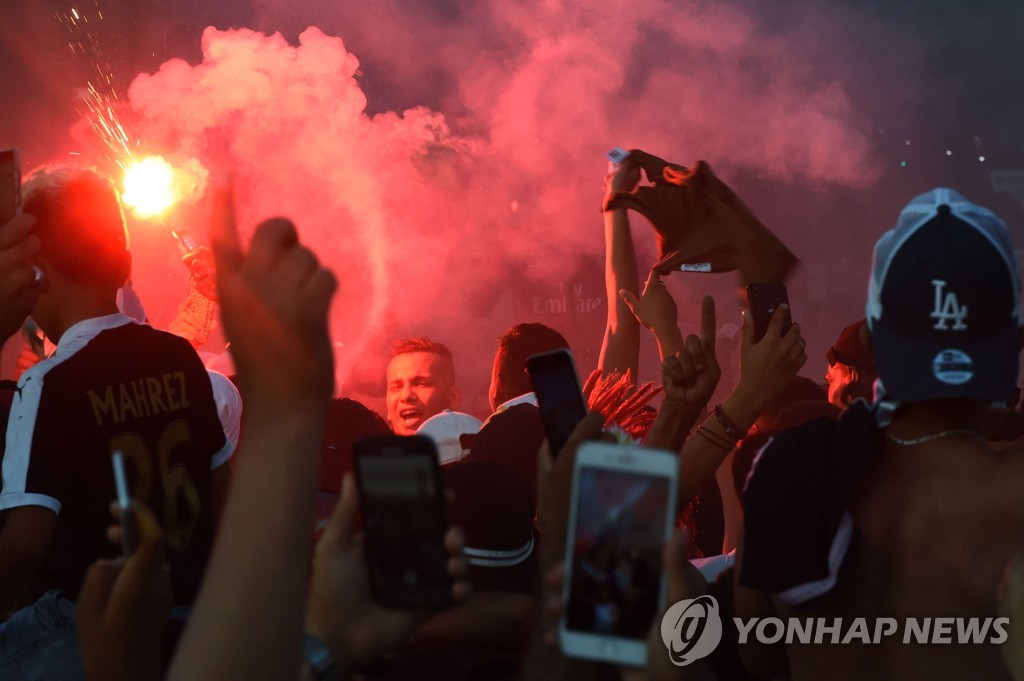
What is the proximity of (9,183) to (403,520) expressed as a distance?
1.24 m

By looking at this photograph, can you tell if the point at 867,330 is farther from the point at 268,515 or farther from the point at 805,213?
the point at 805,213

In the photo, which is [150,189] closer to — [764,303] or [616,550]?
[764,303]

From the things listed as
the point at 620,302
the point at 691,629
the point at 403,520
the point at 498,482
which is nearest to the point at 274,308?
the point at 403,520

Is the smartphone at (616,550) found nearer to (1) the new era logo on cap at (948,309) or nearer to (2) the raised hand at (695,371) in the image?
(1) the new era logo on cap at (948,309)

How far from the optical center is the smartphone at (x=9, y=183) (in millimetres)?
2049

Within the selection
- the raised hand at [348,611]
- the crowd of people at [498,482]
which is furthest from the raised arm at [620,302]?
the raised hand at [348,611]

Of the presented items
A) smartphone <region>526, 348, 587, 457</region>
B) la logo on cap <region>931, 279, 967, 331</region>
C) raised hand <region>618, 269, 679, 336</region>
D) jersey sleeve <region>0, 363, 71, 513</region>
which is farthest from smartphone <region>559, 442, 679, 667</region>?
raised hand <region>618, 269, 679, 336</region>

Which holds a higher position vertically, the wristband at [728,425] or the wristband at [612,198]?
the wristband at [612,198]

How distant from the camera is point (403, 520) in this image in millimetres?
1344

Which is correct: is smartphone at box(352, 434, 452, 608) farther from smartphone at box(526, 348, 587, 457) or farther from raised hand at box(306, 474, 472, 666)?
smartphone at box(526, 348, 587, 457)

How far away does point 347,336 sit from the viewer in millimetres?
9148

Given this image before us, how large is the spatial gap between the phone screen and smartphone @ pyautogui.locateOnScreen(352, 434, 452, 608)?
0.18 metres

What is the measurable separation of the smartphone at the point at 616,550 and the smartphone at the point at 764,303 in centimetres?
133

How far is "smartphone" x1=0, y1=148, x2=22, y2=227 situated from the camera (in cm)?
205
